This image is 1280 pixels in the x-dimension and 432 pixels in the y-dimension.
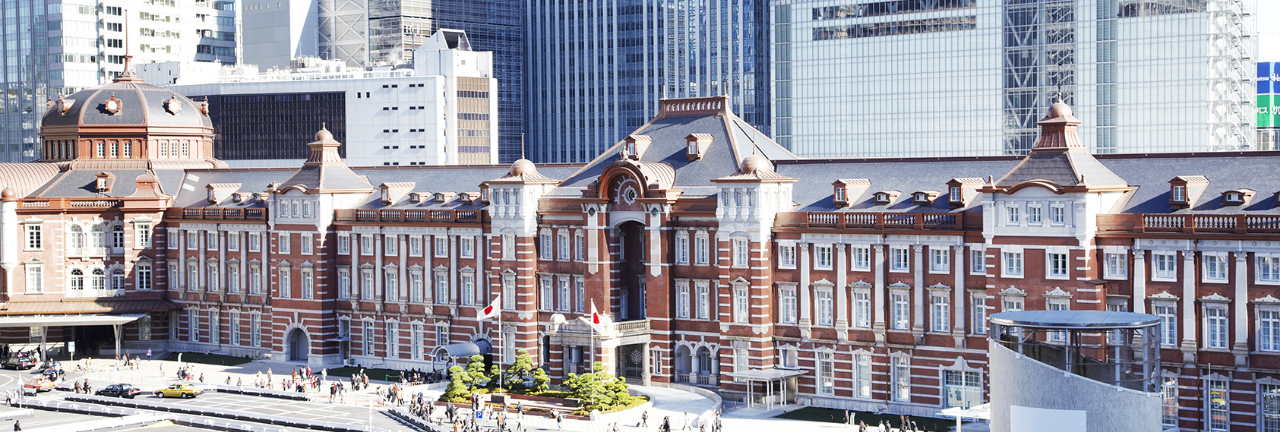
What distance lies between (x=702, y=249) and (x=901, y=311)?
14.5 metres

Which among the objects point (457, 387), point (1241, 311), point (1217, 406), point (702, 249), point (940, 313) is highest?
point (702, 249)

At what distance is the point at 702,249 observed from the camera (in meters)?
109

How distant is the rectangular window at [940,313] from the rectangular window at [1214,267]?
15211 millimetres

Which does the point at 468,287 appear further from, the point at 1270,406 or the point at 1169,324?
the point at 1270,406

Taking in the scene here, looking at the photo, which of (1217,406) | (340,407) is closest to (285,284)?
(340,407)

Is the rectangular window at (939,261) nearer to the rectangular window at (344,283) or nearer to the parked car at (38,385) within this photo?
the rectangular window at (344,283)

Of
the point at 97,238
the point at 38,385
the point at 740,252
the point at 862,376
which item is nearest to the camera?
the point at 862,376

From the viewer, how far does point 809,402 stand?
343 ft

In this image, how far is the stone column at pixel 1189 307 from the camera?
8906 cm

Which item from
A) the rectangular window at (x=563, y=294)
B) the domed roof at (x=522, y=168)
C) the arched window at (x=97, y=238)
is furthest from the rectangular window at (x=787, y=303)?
the arched window at (x=97, y=238)

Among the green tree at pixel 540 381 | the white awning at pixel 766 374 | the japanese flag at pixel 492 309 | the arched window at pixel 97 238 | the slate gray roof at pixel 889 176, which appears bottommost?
the green tree at pixel 540 381

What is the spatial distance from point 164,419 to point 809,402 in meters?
40.8

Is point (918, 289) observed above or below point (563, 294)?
above

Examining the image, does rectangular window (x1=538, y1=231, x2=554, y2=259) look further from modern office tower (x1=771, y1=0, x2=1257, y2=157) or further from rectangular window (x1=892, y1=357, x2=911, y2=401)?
modern office tower (x1=771, y1=0, x2=1257, y2=157)
